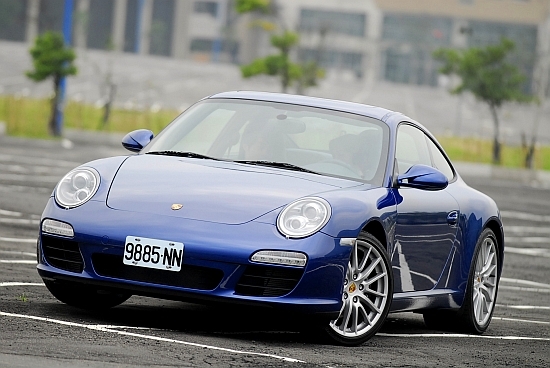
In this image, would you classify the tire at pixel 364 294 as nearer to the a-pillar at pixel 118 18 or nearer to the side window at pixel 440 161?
the side window at pixel 440 161

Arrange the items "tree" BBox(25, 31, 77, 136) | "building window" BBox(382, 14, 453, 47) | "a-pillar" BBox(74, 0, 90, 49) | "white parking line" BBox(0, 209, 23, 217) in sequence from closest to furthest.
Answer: "white parking line" BBox(0, 209, 23, 217), "tree" BBox(25, 31, 77, 136), "a-pillar" BBox(74, 0, 90, 49), "building window" BBox(382, 14, 453, 47)

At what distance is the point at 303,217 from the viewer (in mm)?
6633

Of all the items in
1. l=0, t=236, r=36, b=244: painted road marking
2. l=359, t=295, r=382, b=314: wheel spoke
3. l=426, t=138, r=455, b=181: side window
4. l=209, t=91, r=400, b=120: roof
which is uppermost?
l=209, t=91, r=400, b=120: roof

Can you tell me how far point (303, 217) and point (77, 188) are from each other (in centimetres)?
132

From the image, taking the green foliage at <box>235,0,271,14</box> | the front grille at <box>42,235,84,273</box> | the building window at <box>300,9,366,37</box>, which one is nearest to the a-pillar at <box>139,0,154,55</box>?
the building window at <box>300,9,366,37</box>

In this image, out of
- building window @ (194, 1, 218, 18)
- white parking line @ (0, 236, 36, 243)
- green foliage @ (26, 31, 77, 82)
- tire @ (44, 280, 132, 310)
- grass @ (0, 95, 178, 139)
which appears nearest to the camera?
tire @ (44, 280, 132, 310)

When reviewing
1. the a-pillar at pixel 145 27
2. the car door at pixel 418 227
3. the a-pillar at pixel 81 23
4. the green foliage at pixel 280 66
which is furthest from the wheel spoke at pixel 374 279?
the a-pillar at pixel 145 27

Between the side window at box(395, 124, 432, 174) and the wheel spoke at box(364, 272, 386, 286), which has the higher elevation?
the side window at box(395, 124, 432, 174)

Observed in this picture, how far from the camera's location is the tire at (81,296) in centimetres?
729

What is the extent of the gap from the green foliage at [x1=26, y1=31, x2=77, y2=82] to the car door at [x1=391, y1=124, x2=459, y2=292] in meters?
31.6

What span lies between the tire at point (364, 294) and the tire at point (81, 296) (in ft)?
4.19

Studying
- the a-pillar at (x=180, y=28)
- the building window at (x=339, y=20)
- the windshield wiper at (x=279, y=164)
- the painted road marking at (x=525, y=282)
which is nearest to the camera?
the windshield wiper at (x=279, y=164)

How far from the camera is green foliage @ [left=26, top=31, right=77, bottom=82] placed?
130 feet

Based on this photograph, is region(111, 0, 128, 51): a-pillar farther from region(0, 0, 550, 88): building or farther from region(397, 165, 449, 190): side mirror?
region(397, 165, 449, 190): side mirror
